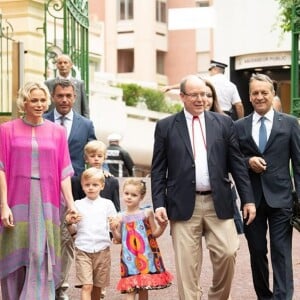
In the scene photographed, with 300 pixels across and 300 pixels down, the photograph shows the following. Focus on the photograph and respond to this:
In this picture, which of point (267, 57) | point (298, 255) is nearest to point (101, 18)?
point (267, 57)

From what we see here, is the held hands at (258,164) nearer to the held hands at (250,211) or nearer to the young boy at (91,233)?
the held hands at (250,211)

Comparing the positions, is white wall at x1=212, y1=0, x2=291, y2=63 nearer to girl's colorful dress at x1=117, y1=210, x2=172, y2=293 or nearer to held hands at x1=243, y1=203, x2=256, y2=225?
girl's colorful dress at x1=117, y1=210, x2=172, y2=293

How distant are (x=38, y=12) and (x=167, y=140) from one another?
1298 centimetres

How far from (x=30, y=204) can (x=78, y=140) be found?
1.59 m

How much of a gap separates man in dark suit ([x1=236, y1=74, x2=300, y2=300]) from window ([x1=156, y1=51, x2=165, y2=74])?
60.9 metres

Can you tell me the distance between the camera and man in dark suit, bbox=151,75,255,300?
30.3 ft

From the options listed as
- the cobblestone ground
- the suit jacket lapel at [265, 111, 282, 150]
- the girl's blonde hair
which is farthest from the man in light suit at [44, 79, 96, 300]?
the suit jacket lapel at [265, 111, 282, 150]

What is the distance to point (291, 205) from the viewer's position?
9.99m

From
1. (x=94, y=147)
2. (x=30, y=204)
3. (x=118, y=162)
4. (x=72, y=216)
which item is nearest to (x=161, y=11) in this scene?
(x=118, y=162)

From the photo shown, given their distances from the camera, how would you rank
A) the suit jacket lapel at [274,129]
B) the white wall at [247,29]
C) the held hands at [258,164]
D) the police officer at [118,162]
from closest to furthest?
the held hands at [258,164]
the suit jacket lapel at [274,129]
the police officer at [118,162]
the white wall at [247,29]

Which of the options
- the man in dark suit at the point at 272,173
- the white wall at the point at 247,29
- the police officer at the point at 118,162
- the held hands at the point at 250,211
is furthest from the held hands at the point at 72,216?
the white wall at the point at 247,29

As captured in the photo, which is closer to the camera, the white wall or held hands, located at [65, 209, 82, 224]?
held hands, located at [65, 209, 82, 224]

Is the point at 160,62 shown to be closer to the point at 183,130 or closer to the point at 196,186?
the point at 183,130

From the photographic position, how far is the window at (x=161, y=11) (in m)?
70.0
